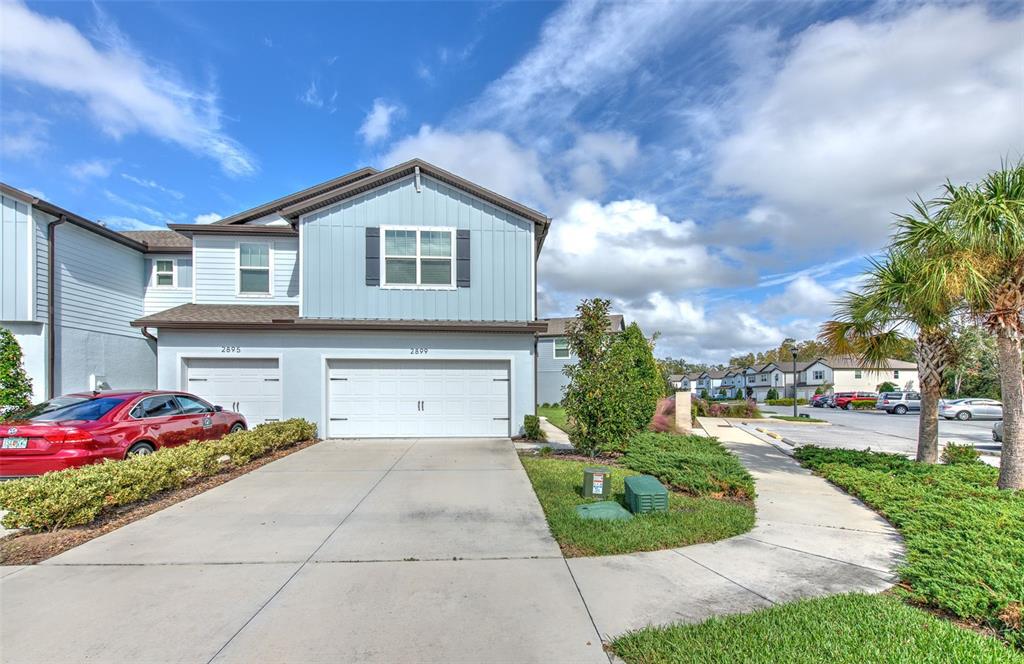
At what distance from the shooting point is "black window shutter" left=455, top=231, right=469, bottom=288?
13.0m

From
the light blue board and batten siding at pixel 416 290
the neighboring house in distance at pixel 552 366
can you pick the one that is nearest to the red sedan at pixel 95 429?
the light blue board and batten siding at pixel 416 290

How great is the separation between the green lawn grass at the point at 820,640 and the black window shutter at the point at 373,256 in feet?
36.2

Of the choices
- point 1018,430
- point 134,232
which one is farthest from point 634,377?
point 134,232

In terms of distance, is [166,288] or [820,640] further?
[166,288]

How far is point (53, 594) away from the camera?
4.24m

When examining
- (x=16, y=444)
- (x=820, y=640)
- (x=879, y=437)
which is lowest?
(x=879, y=437)

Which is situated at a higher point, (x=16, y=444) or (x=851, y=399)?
(x=16, y=444)

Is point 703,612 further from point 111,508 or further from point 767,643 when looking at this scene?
point 111,508

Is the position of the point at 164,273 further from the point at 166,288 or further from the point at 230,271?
the point at 230,271

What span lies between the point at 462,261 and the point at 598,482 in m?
7.87

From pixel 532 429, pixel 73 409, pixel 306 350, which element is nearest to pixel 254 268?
pixel 306 350

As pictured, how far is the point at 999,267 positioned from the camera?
7699 mm

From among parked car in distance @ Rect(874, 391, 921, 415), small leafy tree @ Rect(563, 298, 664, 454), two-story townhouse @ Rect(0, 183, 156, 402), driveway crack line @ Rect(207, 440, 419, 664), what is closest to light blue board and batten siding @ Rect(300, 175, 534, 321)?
small leafy tree @ Rect(563, 298, 664, 454)

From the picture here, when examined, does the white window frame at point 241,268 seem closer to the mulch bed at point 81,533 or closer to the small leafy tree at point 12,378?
the small leafy tree at point 12,378
